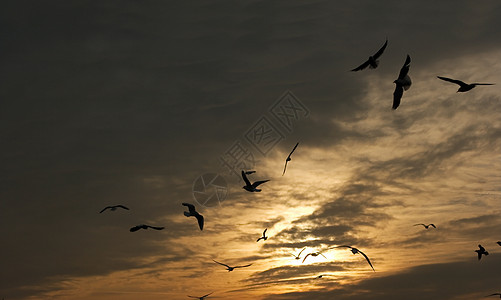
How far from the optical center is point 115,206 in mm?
42062

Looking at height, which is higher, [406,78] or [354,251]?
[406,78]

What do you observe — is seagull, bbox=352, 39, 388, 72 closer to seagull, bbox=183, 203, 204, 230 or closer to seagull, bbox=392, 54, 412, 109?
seagull, bbox=392, 54, 412, 109

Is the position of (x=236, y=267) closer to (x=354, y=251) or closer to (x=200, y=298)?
(x=200, y=298)

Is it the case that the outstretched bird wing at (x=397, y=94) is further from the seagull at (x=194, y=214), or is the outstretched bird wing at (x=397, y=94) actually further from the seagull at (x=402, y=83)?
the seagull at (x=194, y=214)

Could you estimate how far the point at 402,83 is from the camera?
32.4 metres

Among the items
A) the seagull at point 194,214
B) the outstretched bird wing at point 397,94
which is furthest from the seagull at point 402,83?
the seagull at point 194,214

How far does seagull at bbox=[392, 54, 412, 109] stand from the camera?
32062 mm

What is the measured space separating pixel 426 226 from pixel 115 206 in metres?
37.0

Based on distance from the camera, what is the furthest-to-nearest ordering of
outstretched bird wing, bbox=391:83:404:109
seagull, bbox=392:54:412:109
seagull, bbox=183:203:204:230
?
seagull, bbox=183:203:204:230, outstretched bird wing, bbox=391:83:404:109, seagull, bbox=392:54:412:109

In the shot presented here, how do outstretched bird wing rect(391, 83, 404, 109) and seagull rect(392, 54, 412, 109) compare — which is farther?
outstretched bird wing rect(391, 83, 404, 109)

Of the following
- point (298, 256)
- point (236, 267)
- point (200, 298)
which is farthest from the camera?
point (298, 256)

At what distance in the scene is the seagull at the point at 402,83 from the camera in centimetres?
3206

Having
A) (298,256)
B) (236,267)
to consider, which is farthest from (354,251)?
(236,267)

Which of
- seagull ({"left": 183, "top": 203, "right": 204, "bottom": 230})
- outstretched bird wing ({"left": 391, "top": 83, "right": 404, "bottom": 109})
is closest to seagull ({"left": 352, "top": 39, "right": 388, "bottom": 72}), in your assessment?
→ outstretched bird wing ({"left": 391, "top": 83, "right": 404, "bottom": 109})
